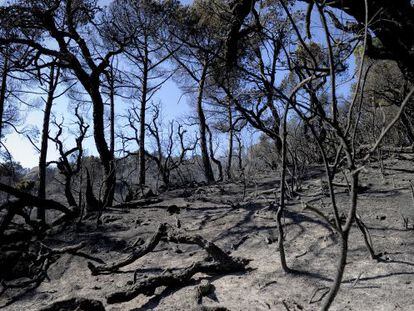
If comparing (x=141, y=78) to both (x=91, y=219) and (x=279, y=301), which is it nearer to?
(x=91, y=219)

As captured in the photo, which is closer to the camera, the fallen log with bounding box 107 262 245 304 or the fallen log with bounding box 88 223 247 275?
the fallen log with bounding box 107 262 245 304

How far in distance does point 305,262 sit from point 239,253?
2.30ft

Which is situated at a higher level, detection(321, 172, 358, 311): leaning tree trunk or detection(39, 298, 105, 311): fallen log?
detection(321, 172, 358, 311): leaning tree trunk

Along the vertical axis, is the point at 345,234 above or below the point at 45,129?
below

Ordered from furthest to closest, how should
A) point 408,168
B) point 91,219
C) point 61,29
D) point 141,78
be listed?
point 141,78
point 61,29
point 91,219
point 408,168

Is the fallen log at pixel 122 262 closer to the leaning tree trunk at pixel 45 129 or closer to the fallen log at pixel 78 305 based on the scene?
the fallen log at pixel 78 305

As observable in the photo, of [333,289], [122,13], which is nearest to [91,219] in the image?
[333,289]

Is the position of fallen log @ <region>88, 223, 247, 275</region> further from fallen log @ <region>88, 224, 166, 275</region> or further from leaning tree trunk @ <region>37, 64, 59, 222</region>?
leaning tree trunk @ <region>37, 64, 59, 222</region>

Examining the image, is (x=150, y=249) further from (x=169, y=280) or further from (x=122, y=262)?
(x=169, y=280)

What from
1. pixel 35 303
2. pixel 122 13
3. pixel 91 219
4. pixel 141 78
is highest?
pixel 122 13

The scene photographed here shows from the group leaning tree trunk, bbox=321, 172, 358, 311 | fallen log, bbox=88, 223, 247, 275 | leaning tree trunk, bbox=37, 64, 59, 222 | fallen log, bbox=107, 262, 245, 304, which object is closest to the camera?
leaning tree trunk, bbox=321, 172, 358, 311

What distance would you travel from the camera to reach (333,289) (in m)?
1.05

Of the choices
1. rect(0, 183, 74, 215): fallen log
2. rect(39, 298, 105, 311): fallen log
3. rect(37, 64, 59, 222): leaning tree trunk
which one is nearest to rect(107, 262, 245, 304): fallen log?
rect(39, 298, 105, 311): fallen log

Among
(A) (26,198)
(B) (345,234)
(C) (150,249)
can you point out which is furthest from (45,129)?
(B) (345,234)
